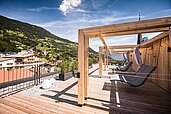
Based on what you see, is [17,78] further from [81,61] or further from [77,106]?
[81,61]

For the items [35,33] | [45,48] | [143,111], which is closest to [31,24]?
[35,33]

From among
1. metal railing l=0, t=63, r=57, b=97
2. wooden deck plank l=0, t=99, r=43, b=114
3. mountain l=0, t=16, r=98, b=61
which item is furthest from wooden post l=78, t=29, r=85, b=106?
mountain l=0, t=16, r=98, b=61

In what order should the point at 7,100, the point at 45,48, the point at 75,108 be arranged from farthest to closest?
the point at 45,48, the point at 7,100, the point at 75,108

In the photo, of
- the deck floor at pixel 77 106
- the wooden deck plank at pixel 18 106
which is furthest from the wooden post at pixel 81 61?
the wooden deck plank at pixel 18 106

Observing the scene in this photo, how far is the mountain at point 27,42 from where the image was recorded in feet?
25.7

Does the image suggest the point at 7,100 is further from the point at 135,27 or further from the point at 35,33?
the point at 35,33

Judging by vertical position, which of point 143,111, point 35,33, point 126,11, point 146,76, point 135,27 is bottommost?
point 143,111

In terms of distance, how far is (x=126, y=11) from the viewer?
7.64m

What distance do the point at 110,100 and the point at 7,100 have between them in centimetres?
270

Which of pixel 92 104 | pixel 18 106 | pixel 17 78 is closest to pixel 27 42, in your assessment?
pixel 17 78

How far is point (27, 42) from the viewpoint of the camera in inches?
354

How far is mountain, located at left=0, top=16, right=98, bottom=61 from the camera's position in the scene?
7.82 metres

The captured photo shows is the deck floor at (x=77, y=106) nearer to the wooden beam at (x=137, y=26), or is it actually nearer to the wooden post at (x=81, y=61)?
the wooden post at (x=81, y=61)

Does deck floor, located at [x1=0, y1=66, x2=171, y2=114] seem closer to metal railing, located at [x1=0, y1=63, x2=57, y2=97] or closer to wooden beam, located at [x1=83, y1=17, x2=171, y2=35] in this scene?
metal railing, located at [x1=0, y1=63, x2=57, y2=97]
